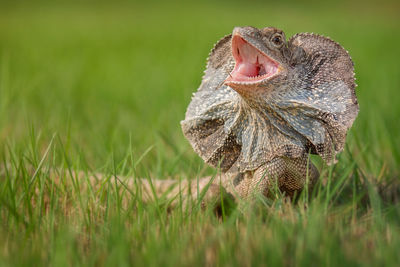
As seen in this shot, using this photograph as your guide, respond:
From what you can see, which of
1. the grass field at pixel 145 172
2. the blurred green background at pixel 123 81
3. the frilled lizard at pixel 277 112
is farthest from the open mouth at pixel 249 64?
the blurred green background at pixel 123 81

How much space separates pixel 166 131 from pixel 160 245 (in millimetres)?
2692

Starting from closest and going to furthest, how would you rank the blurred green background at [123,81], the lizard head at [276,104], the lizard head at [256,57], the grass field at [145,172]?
the grass field at [145,172] < the lizard head at [256,57] < the lizard head at [276,104] < the blurred green background at [123,81]

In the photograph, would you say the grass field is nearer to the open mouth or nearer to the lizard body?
the lizard body

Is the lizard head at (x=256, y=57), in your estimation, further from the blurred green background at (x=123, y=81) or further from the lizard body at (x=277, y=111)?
the blurred green background at (x=123, y=81)

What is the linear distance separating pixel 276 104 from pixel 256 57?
26cm

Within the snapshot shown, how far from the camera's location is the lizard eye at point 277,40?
2.76 meters

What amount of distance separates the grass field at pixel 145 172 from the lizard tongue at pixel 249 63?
0.56 metres

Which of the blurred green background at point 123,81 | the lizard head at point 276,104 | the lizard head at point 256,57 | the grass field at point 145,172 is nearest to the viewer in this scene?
the grass field at point 145,172

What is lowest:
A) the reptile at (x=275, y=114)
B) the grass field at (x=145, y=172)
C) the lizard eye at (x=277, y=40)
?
the grass field at (x=145, y=172)

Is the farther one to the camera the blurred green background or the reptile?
the blurred green background

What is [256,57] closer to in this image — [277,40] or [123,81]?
[277,40]

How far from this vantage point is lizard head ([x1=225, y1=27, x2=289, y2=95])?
2.55m

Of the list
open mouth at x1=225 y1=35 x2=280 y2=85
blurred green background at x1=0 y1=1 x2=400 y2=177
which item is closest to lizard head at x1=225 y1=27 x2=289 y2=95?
open mouth at x1=225 y1=35 x2=280 y2=85

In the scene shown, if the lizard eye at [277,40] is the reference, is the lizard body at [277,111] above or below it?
below
